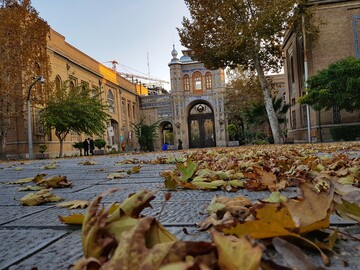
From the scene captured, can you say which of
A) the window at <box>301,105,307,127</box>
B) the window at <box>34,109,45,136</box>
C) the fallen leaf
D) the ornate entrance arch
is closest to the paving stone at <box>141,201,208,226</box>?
the fallen leaf

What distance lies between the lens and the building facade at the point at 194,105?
3800 centimetres

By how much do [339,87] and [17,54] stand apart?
1723 centimetres

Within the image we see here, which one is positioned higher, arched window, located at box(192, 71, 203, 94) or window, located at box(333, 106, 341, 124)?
arched window, located at box(192, 71, 203, 94)

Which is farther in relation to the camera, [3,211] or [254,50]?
[254,50]

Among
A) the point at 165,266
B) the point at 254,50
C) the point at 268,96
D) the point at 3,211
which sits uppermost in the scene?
the point at 254,50

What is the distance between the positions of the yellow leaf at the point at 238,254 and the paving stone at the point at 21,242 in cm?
62

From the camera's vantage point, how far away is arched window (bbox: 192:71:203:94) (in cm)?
3900

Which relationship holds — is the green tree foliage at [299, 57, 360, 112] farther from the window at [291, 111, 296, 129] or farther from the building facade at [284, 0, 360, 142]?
the window at [291, 111, 296, 129]

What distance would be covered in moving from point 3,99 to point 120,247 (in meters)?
21.2

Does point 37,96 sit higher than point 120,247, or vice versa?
point 37,96

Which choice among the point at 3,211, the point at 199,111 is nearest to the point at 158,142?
the point at 199,111

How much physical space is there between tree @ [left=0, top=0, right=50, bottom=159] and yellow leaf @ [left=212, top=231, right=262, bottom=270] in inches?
778

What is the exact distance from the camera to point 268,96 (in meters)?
21.3

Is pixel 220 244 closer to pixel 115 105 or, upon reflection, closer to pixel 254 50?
pixel 254 50
